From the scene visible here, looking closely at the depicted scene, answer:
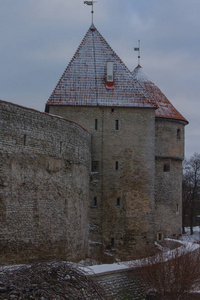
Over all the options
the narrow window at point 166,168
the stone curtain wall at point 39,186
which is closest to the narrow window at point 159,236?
the narrow window at point 166,168

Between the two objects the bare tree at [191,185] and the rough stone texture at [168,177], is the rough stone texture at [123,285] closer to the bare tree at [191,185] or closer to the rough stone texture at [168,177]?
the rough stone texture at [168,177]

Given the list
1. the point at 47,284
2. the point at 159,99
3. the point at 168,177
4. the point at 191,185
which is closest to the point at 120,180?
the point at 168,177

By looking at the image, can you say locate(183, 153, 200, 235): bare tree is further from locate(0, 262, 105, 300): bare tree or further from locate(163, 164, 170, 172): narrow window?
locate(0, 262, 105, 300): bare tree

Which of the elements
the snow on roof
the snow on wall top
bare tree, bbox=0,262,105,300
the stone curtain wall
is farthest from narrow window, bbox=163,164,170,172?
bare tree, bbox=0,262,105,300

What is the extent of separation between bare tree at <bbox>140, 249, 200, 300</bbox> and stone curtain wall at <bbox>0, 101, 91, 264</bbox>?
9.43ft

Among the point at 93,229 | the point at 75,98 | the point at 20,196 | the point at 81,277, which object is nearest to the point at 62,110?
the point at 75,98

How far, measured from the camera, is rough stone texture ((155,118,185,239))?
29031 mm

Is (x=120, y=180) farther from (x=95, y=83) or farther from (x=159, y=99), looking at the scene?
(x=159, y=99)

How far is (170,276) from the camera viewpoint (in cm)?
1831

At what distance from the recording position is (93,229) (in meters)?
25.0

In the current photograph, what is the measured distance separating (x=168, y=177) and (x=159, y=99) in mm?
4191

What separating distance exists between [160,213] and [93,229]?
16.2 feet

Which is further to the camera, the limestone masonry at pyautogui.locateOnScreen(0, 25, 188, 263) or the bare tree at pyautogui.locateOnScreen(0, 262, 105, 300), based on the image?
the limestone masonry at pyautogui.locateOnScreen(0, 25, 188, 263)

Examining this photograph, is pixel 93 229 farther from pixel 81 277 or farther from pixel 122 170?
pixel 81 277
